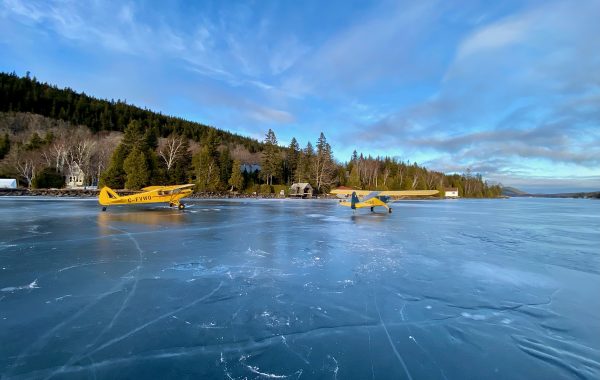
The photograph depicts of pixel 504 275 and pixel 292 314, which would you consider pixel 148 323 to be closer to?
pixel 292 314

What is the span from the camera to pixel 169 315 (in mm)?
3555

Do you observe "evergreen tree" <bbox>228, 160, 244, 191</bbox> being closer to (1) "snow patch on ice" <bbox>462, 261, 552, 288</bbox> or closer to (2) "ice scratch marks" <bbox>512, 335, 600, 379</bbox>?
(1) "snow patch on ice" <bbox>462, 261, 552, 288</bbox>

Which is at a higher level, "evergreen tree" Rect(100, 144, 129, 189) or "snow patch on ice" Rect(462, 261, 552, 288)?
"evergreen tree" Rect(100, 144, 129, 189)

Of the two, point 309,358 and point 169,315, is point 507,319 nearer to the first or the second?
point 309,358

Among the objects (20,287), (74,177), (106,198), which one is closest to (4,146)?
(74,177)

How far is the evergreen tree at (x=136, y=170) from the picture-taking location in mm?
38406

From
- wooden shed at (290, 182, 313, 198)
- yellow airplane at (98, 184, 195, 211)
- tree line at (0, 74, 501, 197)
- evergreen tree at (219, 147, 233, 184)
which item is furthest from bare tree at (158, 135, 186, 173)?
yellow airplane at (98, 184, 195, 211)

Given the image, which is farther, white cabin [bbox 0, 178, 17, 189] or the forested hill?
the forested hill

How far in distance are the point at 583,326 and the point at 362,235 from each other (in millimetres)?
7203

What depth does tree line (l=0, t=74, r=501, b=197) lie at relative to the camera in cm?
4175

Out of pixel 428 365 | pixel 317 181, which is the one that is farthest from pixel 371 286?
pixel 317 181

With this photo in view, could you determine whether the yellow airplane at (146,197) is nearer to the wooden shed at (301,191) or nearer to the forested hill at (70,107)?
the wooden shed at (301,191)

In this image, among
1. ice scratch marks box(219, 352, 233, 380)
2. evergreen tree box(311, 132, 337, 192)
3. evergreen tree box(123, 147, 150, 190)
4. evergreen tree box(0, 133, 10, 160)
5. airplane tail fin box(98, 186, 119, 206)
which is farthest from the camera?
evergreen tree box(311, 132, 337, 192)

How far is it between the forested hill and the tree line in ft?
0.70
